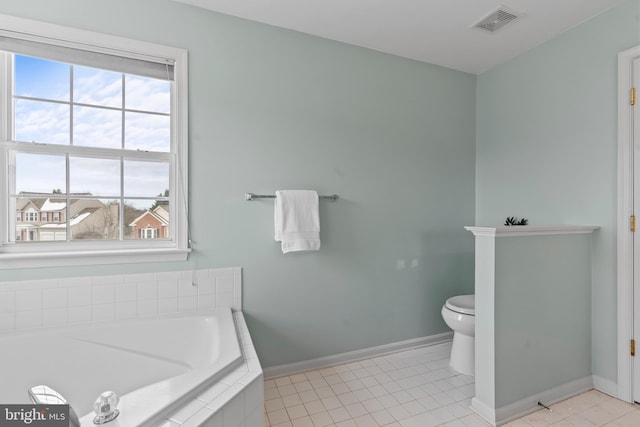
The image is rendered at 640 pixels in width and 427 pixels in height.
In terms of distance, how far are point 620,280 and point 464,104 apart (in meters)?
1.73

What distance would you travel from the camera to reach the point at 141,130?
6.49 feet

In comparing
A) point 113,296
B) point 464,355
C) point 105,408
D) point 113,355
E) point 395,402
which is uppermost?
point 113,296

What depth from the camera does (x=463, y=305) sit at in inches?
93.4

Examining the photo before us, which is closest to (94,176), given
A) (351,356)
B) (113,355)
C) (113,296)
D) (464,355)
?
(113,296)

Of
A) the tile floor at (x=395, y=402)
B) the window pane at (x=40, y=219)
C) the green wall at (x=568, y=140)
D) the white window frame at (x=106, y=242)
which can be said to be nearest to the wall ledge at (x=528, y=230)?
the green wall at (x=568, y=140)

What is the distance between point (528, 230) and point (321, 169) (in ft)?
4.34

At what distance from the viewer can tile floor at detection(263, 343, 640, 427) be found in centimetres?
177

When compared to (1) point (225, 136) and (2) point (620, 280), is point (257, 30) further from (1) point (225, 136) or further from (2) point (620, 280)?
(2) point (620, 280)

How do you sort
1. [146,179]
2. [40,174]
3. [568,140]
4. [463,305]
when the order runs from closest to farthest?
[40,174]
[146,179]
[568,140]
[463,305]

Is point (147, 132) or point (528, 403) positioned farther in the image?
point (147, 132)

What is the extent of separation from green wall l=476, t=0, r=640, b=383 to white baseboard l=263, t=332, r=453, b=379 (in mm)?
1050

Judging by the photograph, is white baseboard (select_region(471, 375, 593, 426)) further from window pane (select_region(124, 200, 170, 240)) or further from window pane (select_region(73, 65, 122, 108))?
window pane (select_region(73, 65, 122, 108))

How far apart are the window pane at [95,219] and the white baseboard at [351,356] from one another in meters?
1.30

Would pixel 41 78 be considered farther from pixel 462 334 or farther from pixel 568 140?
pixel 568 140
